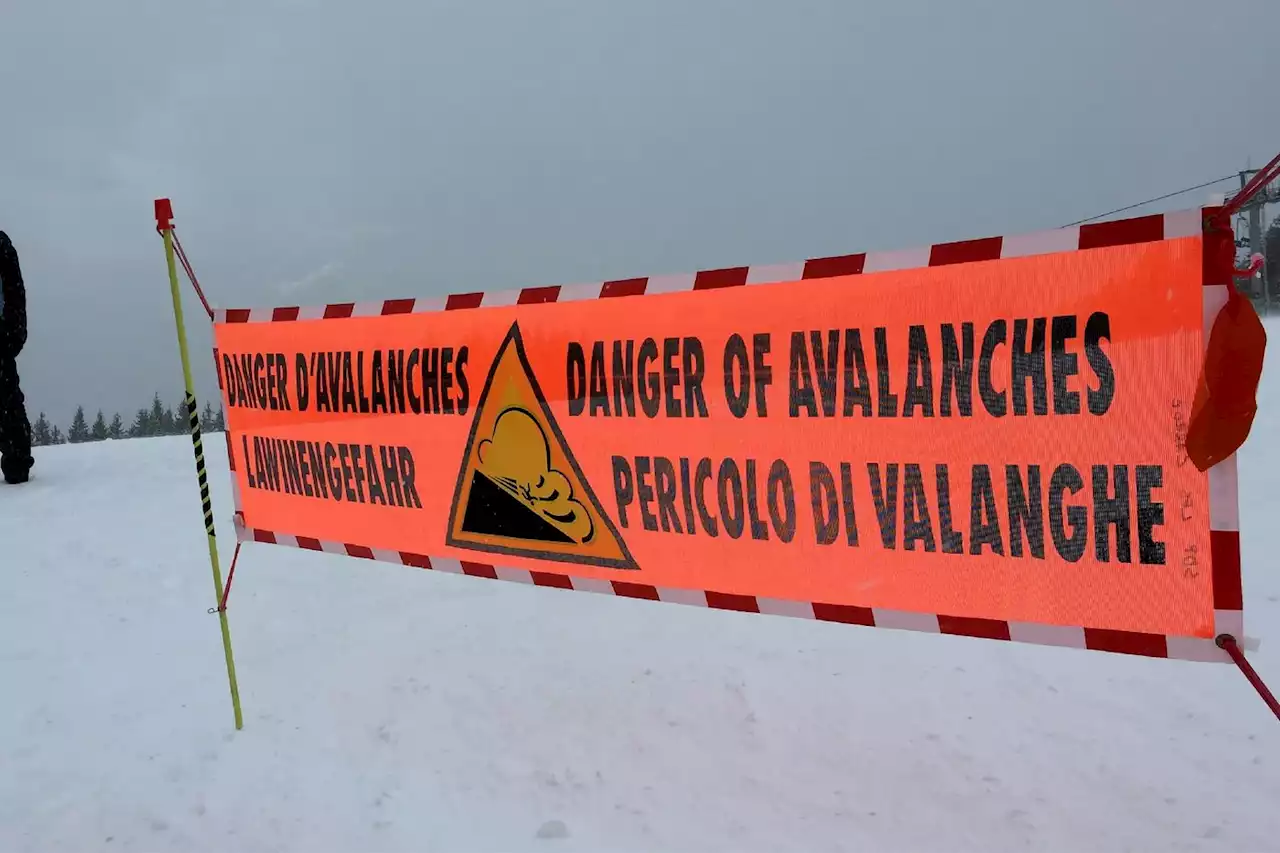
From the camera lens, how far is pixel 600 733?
3.96 m

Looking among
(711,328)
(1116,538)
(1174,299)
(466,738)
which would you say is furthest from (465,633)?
(1174,299)

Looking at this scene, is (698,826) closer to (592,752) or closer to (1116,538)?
(592,752)

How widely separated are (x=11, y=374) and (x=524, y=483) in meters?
9.39

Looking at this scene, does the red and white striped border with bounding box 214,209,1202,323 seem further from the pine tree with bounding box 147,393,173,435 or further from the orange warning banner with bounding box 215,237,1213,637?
the pine tree with bounding box 147,393,173,435

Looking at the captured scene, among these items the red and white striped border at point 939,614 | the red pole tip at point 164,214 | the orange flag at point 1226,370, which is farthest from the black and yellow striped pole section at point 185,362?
the orange flag at point 1226,370

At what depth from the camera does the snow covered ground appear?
3217 mm

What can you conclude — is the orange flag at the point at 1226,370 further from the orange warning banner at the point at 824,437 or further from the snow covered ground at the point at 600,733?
the snow covered ground at the point at 600,733

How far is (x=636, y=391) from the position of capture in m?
3.54

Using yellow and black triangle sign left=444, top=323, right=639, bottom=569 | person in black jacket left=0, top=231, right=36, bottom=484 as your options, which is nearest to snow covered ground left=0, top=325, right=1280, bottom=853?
yellow and black triangle sign left=444, top=323, right=639, bottom=569

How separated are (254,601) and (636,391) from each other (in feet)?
14.1

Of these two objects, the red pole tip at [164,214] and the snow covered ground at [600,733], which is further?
the red pole tip at [164,214]

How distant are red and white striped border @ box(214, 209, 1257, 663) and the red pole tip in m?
1.26

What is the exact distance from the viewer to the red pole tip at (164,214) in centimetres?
423

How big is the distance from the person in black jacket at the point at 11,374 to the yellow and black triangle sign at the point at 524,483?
898cm
